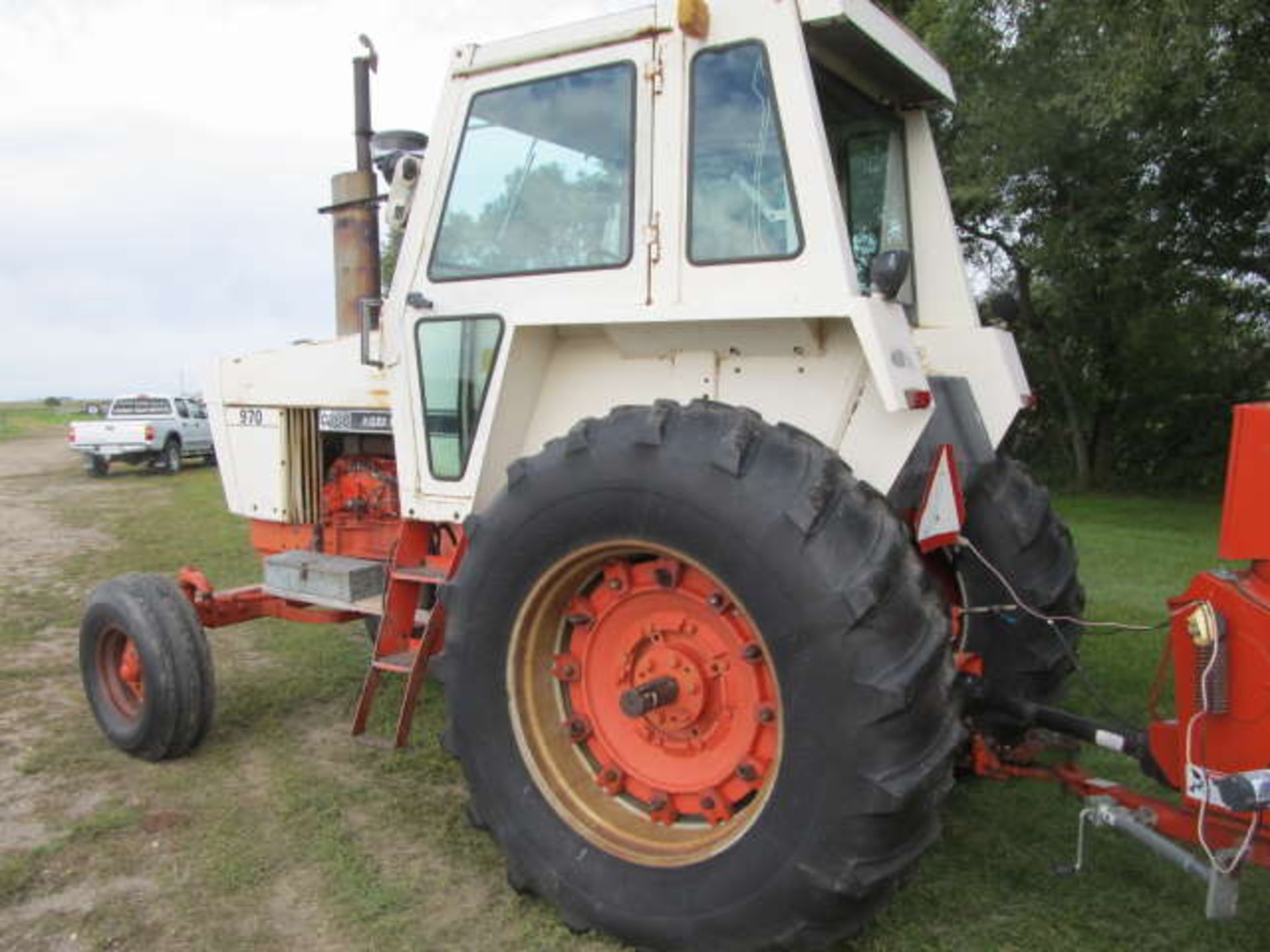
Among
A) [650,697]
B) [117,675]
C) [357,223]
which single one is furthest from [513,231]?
[117,675]

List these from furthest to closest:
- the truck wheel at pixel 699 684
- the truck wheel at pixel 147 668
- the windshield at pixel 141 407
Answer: the windshield at pixel 141 407
the truck wheel at pixel 147 668
the truck wheel at pixel 699 684

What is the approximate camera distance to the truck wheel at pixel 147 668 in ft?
13.0

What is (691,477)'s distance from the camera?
2.52 metres

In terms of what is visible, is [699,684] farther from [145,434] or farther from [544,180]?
[145,434]

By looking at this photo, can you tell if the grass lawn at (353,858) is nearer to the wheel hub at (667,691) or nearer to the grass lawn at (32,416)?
the wheel hub at (667,691)

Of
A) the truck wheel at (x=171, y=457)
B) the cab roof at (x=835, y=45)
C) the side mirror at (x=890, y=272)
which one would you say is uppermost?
the cab roof at (x=835, y=45)

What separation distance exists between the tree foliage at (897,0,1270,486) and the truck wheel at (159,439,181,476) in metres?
17.2

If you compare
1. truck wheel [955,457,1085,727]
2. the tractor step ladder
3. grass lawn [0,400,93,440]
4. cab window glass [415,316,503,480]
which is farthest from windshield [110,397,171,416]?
truck wheel [955,457,1085,727]

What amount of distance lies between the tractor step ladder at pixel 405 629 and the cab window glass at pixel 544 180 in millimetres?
1030

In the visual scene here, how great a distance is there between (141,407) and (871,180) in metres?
22.4

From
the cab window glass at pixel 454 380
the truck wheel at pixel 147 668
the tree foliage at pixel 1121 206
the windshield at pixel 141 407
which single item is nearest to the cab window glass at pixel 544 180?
the cab window glass at pixel 454 380

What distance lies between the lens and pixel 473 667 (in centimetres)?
292

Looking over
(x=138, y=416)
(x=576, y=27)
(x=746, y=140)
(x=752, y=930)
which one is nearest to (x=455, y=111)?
(x=576, y=27)

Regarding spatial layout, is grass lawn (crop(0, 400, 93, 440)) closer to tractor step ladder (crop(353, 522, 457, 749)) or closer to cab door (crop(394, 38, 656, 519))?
tractor step ladder (crop(353, 522, 457, 749))
